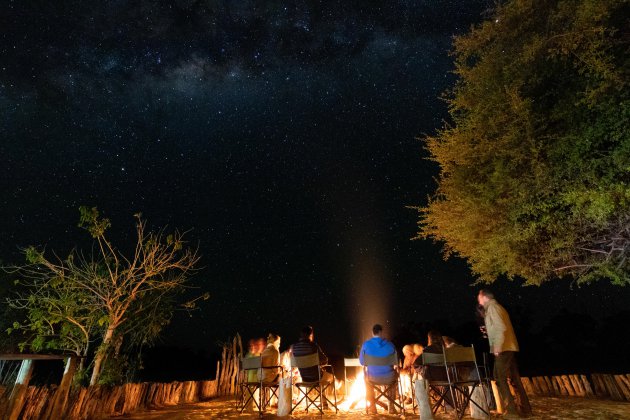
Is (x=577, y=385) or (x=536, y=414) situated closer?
(x=536, y=414)

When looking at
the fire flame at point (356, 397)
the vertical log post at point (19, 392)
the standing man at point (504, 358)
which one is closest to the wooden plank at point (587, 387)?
the standing man at point (504, 358)

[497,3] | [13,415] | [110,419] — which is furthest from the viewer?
[497,3]

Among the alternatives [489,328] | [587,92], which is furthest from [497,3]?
[489,328]

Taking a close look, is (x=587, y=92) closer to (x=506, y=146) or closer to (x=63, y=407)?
(x=506, y=146)

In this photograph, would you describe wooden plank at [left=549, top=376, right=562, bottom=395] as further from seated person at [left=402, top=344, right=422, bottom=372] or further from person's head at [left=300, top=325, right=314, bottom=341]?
person's head at [left=300, top=325, right=314, bottom=341]

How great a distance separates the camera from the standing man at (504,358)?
606cm

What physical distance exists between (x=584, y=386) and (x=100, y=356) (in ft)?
33.8

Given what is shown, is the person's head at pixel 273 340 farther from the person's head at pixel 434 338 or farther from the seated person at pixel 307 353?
the person's head at pixel 434 338

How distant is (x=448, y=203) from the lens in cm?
1062

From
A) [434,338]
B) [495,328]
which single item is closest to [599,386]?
[495,328]

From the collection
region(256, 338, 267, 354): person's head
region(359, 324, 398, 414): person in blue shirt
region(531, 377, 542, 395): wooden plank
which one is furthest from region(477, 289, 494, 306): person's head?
region(531, 377, 542, 395): wooden plank

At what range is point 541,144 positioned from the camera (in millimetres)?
8133

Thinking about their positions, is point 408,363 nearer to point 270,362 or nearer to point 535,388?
point 270,362

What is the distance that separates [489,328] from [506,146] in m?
4.10
